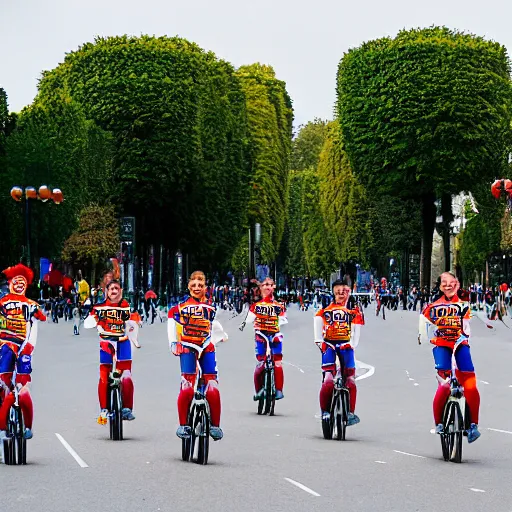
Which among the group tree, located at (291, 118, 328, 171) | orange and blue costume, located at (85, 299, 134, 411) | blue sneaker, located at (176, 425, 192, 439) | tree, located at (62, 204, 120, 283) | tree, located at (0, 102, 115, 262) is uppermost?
tree, located at (291, 118, 328, 171)

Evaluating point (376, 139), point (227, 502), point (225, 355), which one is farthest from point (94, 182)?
point (227, 502)

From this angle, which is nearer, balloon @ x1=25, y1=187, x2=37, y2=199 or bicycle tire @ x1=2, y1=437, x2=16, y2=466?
bicycle tire @ x1=2, y1=437, x2=16, y2=466

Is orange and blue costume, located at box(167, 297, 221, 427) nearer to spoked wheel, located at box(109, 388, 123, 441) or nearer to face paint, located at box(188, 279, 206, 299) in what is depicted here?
face paint, located at box(188, 279, 206, 299)

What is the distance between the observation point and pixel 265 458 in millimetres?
12336

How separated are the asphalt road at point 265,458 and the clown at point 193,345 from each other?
1.50 feet

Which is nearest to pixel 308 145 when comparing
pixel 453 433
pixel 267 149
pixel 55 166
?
pixel 267 149

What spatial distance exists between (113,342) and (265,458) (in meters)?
2.29

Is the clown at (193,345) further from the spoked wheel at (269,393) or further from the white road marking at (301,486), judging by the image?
the spoked wheel at (269,393)

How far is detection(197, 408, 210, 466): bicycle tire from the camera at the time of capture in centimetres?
1152

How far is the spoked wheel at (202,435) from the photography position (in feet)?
37.8

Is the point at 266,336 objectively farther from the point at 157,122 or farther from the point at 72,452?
the point at 157,122

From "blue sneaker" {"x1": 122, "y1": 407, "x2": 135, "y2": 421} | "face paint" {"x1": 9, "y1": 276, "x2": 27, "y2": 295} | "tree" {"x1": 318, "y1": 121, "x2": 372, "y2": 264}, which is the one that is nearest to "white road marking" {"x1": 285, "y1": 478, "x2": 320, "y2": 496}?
"face paint" {"x1": 9, "y1": 276, "x2": 27, "y2": 295}

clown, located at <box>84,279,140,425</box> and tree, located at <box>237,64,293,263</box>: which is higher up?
tree, located at <box>237,64,293,263</box>

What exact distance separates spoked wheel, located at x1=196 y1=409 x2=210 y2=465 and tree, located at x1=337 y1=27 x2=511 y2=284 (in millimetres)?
53158
